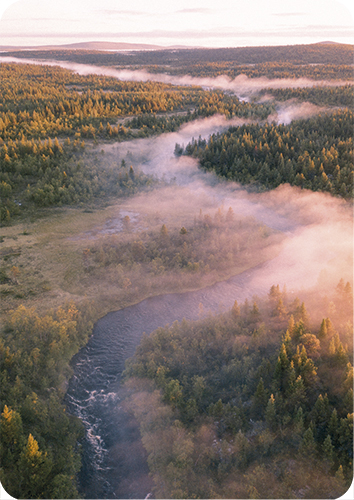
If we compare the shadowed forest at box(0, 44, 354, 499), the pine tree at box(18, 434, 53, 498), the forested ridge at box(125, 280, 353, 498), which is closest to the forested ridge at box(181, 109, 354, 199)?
the shadowed forest at box(0, 44, 354, 499)

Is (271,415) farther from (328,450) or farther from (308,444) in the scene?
(328,450)

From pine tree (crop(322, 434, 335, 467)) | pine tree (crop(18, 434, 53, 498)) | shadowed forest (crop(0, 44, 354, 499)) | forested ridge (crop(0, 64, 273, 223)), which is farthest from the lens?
forested ridge (crop(0, 64, 273, 223))

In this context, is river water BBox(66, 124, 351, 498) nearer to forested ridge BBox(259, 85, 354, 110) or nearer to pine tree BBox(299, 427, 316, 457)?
pine tree BBox(299, 427, 316, 457)

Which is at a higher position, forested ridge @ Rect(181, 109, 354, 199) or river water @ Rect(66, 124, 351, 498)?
forested ridge @ Rect(181, 109, 354, 199)

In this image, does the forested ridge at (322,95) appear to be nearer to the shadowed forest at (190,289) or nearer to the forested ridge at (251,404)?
the shadowed forest at (190,289)

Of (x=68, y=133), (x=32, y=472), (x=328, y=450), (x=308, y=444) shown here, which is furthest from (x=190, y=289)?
(x=68, y=133)
